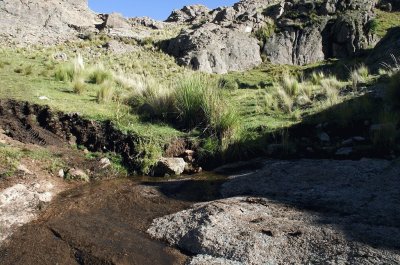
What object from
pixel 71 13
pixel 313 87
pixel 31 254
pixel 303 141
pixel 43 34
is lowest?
pixel 31 254

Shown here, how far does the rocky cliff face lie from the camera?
25250 mm

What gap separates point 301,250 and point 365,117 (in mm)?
5675

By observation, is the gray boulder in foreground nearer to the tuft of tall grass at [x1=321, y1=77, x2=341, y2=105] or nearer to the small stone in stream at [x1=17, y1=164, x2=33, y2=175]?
the small stone in stream at [x1=17, y1=164, x2=33, y2=175]

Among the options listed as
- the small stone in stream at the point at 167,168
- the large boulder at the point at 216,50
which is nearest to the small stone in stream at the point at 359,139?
the small stone in stream at the point at 167,168

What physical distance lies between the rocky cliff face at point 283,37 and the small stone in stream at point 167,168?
16974 millimetres

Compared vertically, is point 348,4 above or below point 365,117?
above

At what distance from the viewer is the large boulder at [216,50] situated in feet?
81.3

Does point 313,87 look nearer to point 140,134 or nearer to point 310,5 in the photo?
point 140,134

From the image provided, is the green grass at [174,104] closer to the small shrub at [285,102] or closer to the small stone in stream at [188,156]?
the small shrub at [285,102]

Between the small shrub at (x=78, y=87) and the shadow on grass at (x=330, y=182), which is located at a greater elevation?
the small shrub at (x=78, y=87)

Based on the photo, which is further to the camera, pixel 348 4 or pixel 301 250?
pixel 348 4

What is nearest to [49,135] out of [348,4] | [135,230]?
[135,230]

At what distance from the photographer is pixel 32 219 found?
539 cm

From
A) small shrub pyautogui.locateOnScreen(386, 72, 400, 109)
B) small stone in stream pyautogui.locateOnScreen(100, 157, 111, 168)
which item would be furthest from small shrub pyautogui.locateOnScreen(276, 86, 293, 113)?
small stone in stream pyautogui.locateOnScreen(100, 157, 111, 168)
